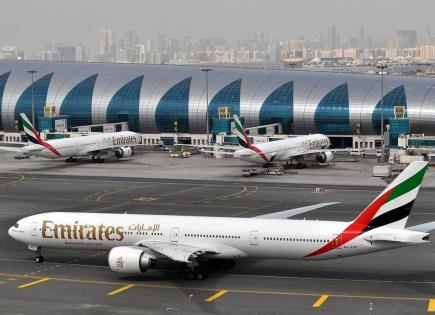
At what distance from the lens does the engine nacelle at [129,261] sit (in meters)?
58.2

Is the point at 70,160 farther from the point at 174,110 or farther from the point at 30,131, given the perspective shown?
the point at 174,110

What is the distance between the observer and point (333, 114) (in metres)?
163

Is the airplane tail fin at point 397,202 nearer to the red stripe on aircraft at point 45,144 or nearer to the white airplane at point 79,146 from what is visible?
the white airplane at point 79,146

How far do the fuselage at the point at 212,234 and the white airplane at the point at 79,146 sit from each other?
70960 millimetres

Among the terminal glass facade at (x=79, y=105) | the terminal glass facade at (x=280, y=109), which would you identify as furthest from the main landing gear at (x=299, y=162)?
the terminal glass facade at (x=79, y=105)

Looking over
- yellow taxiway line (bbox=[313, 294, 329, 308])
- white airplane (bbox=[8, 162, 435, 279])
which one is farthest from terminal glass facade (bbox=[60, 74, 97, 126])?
yellow taxiway line (bbox=[313, 294, 329, 308])

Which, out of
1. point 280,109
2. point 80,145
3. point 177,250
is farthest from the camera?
point 280,109

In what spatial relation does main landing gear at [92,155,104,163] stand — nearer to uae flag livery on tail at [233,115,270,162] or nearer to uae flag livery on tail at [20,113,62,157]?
uae flag livery on tail at [20,113,62,157]

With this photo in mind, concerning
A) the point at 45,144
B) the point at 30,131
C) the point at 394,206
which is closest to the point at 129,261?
the point at 394,206

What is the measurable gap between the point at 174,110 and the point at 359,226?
118 meters

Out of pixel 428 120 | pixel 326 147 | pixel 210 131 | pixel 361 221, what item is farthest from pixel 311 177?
pixel 361 221

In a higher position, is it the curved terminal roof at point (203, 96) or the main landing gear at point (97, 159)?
the curved terminal roof at point (203, 96)

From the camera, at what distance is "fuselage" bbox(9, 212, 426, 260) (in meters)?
57.8

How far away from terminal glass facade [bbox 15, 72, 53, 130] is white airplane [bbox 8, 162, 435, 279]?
119 m
